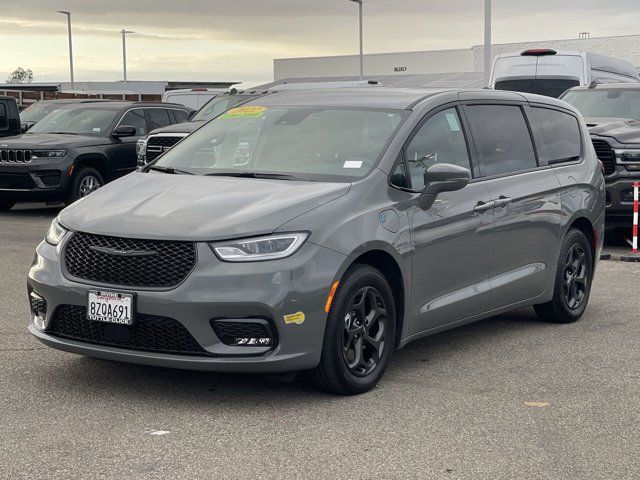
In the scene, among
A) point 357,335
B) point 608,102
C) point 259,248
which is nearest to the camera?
point 259,248

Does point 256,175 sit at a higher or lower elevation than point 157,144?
higher

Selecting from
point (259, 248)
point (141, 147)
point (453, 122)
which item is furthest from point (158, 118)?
point (259, 248)

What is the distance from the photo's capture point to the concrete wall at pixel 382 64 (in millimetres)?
68625

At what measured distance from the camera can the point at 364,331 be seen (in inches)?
247

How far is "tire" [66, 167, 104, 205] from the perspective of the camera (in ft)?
55.2

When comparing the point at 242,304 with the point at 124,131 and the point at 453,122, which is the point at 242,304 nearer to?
the point at 453,122

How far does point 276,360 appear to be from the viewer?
5.77 m

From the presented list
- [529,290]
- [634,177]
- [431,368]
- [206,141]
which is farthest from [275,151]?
[634,177]

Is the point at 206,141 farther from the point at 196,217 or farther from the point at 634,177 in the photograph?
the point at 634,177

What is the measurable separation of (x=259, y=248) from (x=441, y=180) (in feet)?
4.66

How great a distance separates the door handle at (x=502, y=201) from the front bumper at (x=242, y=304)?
6.21 feet

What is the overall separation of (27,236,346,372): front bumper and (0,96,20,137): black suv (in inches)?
531

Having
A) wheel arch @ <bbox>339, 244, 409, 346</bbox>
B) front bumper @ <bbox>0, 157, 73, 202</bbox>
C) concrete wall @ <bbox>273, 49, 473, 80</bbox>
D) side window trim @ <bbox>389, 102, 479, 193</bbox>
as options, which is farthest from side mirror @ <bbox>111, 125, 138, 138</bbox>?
concrete wall @ <bbox>273, 49, 473, 80</bbox>

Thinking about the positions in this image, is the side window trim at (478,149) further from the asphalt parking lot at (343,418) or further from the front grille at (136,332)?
the front grille at (136,332)
